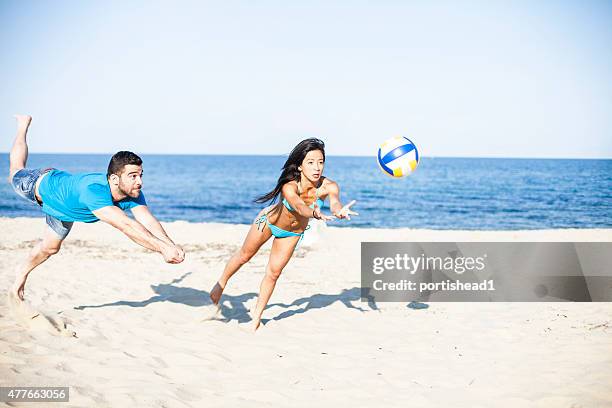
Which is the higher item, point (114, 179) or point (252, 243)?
point (114, 179)

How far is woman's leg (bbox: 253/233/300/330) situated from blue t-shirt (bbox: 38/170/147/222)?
4.96ft

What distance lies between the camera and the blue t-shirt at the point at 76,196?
4.80 metres

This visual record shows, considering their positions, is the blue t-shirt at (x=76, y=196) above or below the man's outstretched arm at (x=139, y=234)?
above

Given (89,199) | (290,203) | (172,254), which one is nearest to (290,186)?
(290,203)

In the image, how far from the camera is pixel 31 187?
5.18 metres

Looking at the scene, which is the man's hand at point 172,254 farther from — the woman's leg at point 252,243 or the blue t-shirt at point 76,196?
the woman's leg at point 252,243

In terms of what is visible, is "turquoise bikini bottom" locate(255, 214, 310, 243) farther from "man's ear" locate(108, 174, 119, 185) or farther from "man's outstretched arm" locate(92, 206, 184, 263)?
"man's ear" locate(108, 174, 119, 185)

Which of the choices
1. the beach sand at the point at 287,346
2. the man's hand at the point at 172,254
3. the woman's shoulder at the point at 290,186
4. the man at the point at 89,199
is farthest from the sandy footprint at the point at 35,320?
the woman's shoulder at the point at 290,186

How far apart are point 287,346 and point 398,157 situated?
2.80 m

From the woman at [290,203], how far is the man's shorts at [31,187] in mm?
1911

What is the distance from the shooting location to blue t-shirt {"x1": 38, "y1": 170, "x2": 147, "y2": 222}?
15.7ft

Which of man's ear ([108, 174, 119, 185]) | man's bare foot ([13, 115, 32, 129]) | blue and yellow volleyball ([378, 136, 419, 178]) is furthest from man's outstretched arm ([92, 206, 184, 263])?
blue and yellow volleyball ([378, 136, 419, 178])

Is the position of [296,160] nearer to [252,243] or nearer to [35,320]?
[252,243]

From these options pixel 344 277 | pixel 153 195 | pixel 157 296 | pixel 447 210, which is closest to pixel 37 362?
pixel 157 296
